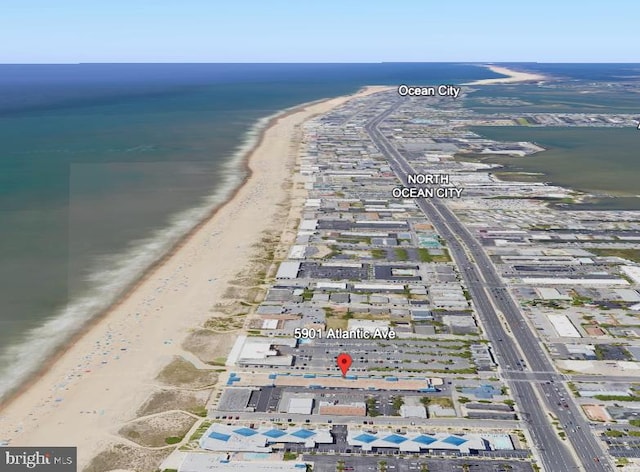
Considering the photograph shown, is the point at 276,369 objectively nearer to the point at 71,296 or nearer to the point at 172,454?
the point at 172,454


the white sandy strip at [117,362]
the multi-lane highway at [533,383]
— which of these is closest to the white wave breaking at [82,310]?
the white sandy strip at [117,362]

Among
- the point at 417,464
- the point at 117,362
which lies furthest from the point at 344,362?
the point at 117,362

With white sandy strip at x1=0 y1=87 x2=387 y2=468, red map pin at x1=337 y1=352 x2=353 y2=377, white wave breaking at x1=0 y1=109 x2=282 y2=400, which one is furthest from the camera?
white wave breaking at x1=0 y1=109 x2=282 y2=400

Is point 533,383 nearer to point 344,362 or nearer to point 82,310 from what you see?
point 344,362

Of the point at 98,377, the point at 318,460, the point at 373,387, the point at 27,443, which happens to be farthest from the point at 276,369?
the point at 27,443

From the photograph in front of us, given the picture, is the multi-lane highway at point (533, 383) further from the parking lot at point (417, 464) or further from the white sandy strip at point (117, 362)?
the white sandy strip at point (117, 362)

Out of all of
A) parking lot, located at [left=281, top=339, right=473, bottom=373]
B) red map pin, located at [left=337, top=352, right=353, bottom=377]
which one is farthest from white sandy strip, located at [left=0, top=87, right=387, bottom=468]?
red map pin, located at [left=337, top=352, right=353, bottom=377]

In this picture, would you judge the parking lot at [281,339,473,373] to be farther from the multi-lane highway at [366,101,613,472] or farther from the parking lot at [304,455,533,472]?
the parking lot at [304,455,533,472]
